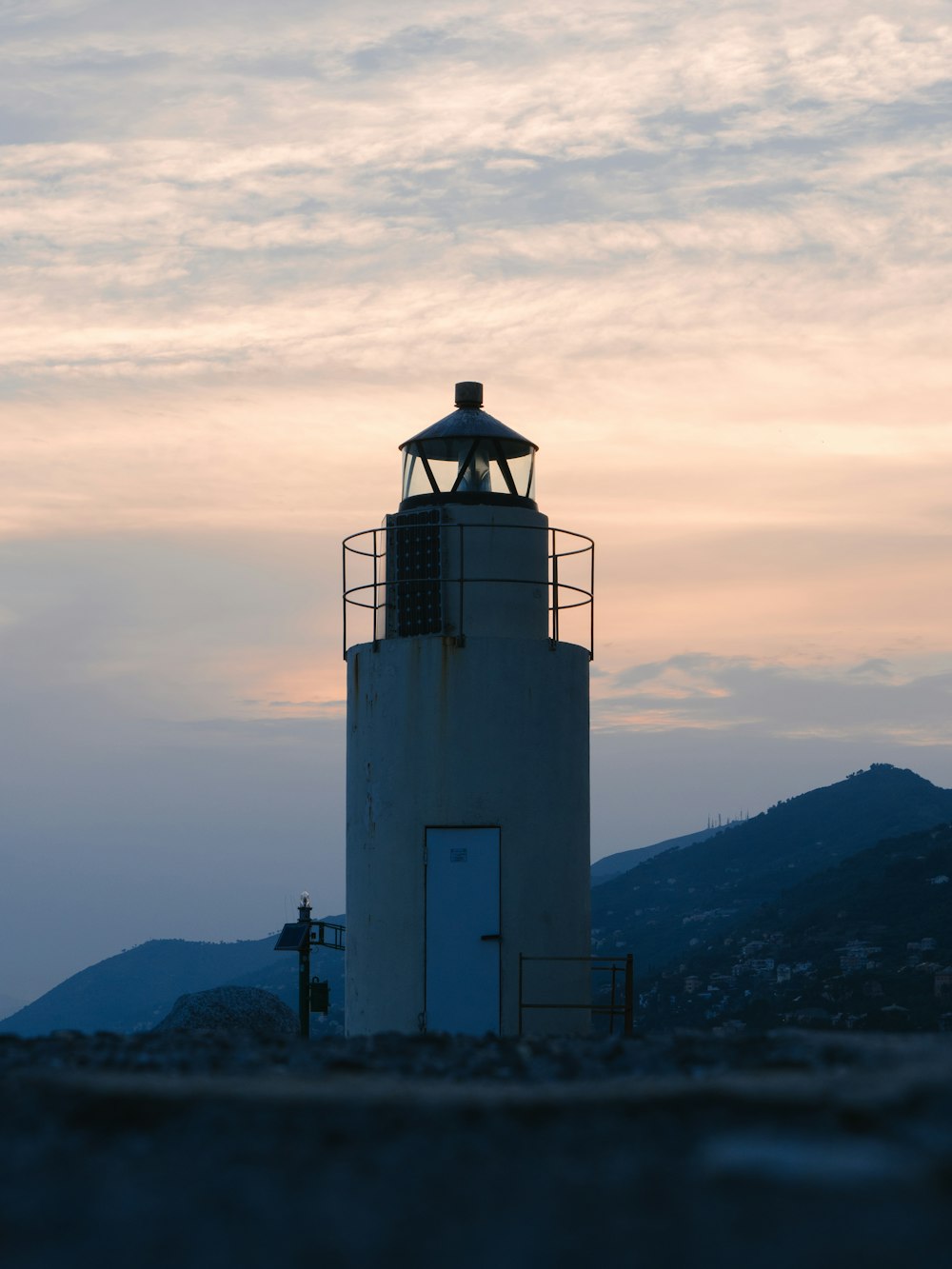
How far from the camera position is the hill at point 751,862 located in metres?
125

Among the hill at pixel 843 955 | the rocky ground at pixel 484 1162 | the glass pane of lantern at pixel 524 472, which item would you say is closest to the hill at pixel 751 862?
the hill at pixel 843 955

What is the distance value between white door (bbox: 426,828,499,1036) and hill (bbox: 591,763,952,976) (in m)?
97.4

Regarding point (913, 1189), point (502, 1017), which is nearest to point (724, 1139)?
point (913, 1189)

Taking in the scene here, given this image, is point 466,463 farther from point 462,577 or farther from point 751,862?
point 751,862

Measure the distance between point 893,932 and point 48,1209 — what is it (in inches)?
3206

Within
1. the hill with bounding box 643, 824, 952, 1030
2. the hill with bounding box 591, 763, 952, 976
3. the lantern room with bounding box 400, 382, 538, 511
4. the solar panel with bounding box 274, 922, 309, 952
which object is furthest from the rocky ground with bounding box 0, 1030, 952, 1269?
the hill with bounding box 591, 763, 952, 976

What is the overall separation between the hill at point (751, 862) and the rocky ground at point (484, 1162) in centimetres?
10610

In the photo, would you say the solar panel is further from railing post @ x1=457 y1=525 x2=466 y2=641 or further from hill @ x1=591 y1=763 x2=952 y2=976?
hill @ x1=591 y1=763 x2=952 y2=976

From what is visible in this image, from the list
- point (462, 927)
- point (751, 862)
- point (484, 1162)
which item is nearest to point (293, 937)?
point (462, 927)

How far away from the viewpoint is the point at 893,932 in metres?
84.2

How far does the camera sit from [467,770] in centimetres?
1919

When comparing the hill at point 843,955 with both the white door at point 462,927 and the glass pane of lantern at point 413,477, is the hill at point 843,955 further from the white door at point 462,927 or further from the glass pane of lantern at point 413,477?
the glass pane of lantern at point 413,477

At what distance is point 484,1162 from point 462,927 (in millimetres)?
10835

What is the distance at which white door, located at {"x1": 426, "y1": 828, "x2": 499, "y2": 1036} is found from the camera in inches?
746
